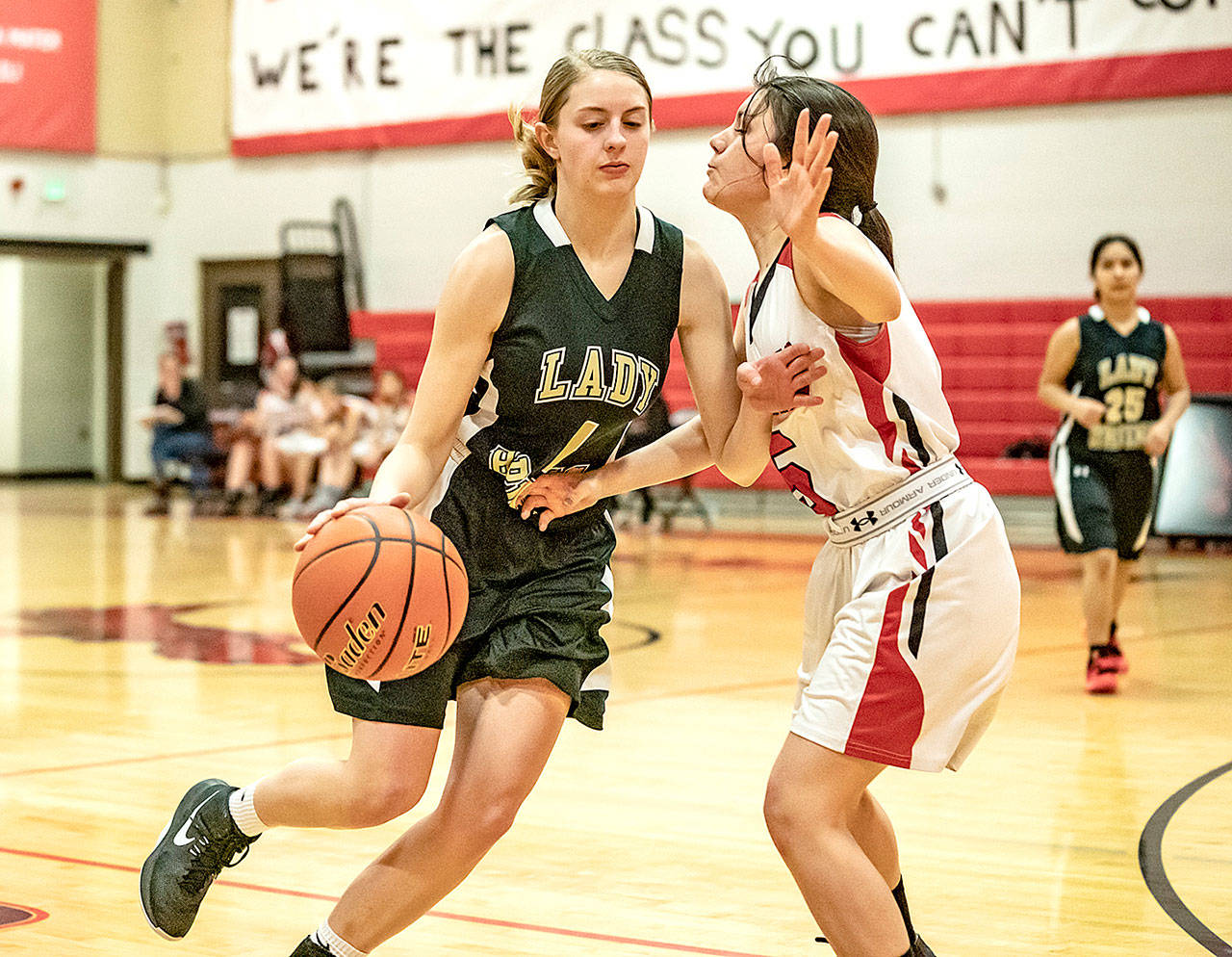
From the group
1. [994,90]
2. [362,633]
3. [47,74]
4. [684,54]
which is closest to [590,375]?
[362,633]

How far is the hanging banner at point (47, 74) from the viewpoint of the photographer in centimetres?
1795

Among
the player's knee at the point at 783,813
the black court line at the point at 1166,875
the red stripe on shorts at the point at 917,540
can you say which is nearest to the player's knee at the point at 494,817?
the player's knee at the point at 783,813

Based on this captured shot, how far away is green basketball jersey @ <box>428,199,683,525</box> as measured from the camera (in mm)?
2801

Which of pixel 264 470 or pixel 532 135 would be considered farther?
pixel 264 470

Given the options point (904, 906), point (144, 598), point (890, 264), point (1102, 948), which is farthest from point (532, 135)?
point (144, 598)

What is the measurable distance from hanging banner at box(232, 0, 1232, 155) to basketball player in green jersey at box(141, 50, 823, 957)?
36.5 feet

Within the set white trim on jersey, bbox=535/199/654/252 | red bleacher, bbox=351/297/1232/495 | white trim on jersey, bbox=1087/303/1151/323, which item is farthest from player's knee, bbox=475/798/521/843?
red bleacher, bbox=351/297/1232/495

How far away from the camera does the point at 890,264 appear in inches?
104

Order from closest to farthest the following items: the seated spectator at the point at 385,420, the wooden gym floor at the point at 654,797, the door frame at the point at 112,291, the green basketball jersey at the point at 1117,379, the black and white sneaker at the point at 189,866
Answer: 1. the black and white sneaker at the point at 189,866
2. the wooden gym floor at the point at 654,797
3. the green basketball jersey at the point at 1117,379
4. the seated spectator at the point at 385,420
5. the door frame at the point at 112,291

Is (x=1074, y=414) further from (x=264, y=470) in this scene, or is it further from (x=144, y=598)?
(x=264, y=470)

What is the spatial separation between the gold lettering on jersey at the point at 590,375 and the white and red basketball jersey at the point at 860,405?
27cm

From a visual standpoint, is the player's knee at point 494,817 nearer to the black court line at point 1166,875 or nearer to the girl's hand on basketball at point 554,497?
the girl's hand on basketball at point 554,497

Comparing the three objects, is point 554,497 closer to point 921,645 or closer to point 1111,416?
point 921,645

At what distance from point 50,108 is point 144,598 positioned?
36.6 ft
